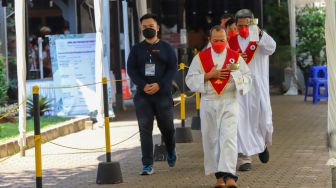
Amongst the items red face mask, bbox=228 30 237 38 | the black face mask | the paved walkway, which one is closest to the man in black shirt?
the black face mask

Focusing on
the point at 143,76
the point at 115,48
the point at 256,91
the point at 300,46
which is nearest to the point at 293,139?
the point at 256,91

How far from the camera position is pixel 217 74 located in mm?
9062

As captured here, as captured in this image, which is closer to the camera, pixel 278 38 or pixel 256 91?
pixel 256 91

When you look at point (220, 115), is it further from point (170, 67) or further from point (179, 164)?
point (179, 164)

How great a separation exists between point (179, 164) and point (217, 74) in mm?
2619

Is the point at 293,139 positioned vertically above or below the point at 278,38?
below

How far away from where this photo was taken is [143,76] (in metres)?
10.5

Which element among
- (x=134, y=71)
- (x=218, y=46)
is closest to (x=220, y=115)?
(x=218, y=46)

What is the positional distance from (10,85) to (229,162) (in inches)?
504

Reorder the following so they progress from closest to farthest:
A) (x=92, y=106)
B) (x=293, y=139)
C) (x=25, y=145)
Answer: (x=25, y=145) < (x=293, y=139) < (x=92, y=106)

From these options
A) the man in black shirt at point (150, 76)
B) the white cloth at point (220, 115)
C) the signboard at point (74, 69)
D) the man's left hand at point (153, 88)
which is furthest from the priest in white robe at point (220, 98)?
the signboard at point (74, 69)

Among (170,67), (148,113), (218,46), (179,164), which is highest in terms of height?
(218,46)

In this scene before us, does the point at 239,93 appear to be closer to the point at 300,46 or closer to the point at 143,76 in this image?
the point at 143,76

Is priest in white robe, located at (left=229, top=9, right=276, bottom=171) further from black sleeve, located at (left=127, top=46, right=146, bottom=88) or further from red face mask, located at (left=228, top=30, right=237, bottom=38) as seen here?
black sleeve, located at (left=127, top=46, right=146, bottom=88)
